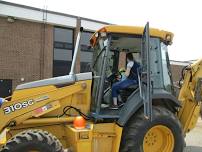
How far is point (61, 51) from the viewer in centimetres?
2542

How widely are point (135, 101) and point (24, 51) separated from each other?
58.7 feet

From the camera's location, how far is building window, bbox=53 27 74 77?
82.7 feet

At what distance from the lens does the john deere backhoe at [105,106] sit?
684 centimetres

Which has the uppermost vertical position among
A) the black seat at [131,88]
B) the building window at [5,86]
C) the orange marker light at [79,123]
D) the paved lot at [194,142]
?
the black seat at [131,88]

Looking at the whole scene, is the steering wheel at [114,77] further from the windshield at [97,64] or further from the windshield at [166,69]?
the windshield at [166,69]

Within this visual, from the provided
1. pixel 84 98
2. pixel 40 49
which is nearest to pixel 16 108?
pixel 84 98

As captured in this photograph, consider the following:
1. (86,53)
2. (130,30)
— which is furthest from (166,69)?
(86,53)

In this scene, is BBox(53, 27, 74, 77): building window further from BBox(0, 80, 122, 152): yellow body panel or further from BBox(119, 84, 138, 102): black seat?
BBox(0, 80, 122, 152): yellow body panel

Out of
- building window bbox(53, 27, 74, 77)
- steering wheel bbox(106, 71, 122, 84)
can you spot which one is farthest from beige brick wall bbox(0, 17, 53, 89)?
steering wheel bbox(106, 71, 122, 84)

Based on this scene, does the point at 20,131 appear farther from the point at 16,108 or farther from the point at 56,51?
the point at 56,51

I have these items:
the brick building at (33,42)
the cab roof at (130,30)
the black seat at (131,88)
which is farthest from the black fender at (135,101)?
the brick building at (33,42)

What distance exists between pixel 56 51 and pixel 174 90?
1785 centimetres

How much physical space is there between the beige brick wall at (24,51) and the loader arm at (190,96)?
53.5ft

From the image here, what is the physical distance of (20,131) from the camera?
6.94m
